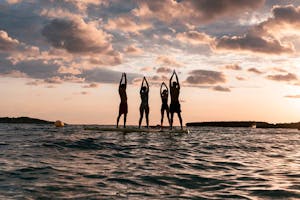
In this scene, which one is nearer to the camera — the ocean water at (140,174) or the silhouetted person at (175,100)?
the ocean water at (140,174)

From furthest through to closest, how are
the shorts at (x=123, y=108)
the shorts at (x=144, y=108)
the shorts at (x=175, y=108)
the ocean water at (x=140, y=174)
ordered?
1. the shorts at (x=175, y=108)
2. the shorts at (x=144, y=108)
3. the shorts at (x=123, y=108)
4. the ocean water at (x=140, y=174)

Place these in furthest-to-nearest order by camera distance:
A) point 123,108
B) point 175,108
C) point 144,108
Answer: point 175,108, point 144,108, point 123,108

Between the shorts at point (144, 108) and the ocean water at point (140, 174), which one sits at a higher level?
the shorts at point (144, 108)

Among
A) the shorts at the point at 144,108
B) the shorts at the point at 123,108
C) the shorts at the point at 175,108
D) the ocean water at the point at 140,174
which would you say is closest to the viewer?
the ocean water at the point at 140,174

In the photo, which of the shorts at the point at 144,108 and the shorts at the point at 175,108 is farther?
the shorts at the point at 175,108

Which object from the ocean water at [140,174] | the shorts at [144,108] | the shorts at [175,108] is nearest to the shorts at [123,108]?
the shorts at [144,108]

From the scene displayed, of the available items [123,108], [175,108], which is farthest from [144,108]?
[175,108]

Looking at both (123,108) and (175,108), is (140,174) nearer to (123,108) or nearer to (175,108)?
(123,108)

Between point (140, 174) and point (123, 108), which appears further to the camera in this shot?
point (123, 108)

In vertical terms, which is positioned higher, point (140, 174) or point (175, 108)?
point (175, 108)

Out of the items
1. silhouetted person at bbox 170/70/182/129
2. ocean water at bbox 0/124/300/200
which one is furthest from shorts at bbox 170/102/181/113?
ocean water at bbox 0/124/300/200

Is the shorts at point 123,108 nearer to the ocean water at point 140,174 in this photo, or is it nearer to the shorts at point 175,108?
the shorts at point 175,108

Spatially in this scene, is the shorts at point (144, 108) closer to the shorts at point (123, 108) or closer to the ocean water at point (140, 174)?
the shorts at point (123, 108)

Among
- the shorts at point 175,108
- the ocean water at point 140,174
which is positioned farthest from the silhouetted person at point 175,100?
the ocean water at point 140,174
